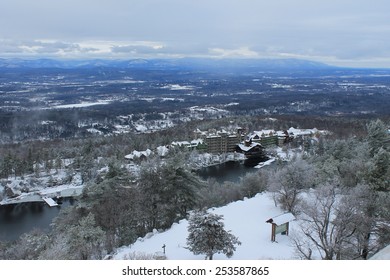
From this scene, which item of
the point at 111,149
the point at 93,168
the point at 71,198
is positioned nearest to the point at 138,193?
the point at 71,198

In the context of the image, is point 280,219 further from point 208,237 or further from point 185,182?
point 185,182

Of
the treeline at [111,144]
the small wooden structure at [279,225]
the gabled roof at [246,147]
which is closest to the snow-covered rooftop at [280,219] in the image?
the small wooden structure at [279,225]

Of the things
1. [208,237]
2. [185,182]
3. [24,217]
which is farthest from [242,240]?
[24,217]

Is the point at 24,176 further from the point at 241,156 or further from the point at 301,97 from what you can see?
the point at 301,97

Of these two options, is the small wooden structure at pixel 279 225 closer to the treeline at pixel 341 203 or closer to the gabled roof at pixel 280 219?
the gabled roof at pixel 280 219

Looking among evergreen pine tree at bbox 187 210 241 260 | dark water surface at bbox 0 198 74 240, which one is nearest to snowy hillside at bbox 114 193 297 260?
evergreen pine tree at bbox 187 210 241 260

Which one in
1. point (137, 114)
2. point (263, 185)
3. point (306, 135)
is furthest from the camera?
point (137, 114)

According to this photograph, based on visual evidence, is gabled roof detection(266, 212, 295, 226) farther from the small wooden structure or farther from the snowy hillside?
the snowy hillside

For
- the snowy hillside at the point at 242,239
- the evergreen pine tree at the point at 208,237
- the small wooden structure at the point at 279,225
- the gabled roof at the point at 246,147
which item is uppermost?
the evergreen pine tree at the point at 208,237
